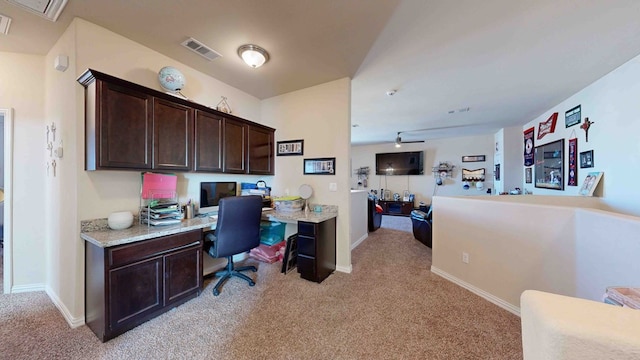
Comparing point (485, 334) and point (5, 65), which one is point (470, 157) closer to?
point (485, 334)

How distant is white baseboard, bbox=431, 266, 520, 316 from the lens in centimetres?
210

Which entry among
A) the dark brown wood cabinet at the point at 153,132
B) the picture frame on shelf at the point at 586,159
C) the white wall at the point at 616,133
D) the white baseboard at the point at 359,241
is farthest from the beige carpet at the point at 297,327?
the picture frame on shelf at the point at 586,159

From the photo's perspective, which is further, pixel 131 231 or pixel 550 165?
pixel 550 165

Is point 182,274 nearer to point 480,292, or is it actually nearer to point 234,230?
point 234,230

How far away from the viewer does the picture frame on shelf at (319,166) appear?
10.1 feet

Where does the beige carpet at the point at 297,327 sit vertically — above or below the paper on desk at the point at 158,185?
below

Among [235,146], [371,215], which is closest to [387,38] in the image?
[235,146]

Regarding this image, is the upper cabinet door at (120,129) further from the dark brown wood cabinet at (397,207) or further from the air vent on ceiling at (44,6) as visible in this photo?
the dark brown wood cabinet at (397,207)

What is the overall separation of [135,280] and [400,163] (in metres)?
7.54

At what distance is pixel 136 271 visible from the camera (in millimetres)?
1811

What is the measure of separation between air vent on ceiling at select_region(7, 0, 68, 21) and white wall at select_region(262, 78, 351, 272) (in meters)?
2.27

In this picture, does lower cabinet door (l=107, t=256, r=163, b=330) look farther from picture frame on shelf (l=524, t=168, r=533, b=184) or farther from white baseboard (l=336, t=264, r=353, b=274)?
picture frame on shelf (l=524, t=168, r=533, b=184)

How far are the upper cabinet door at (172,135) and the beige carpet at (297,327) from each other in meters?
1.44

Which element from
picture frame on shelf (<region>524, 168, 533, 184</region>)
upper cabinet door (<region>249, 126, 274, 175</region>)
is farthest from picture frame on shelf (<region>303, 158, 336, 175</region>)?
picture frame on shelf (<region>524, 168, 533, 184</region>)
